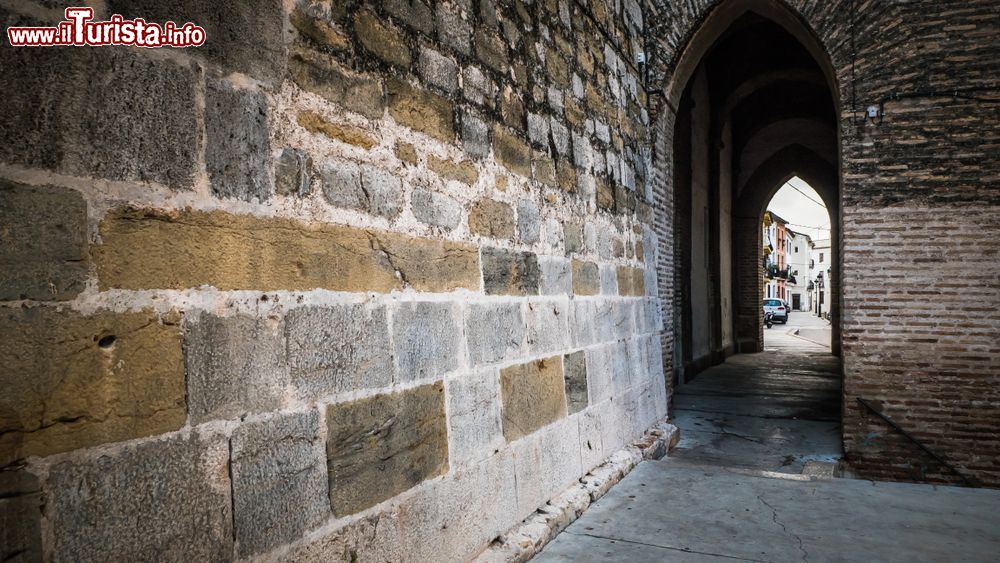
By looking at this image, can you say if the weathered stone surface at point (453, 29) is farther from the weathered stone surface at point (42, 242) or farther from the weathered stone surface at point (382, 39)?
the weathered stone surface at point (42, 242)

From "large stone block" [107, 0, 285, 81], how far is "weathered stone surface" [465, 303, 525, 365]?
1.12 metres

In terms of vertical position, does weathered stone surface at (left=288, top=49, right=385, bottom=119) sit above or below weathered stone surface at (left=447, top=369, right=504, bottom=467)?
above

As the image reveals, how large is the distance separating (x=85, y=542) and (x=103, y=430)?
20 cm

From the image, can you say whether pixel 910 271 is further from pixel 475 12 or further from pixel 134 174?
pixel 134 174

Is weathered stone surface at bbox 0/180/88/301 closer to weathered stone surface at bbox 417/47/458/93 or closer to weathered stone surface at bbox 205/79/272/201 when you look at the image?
weathered stone surface at bbox 205/79/272/201

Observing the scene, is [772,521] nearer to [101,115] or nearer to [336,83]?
[336,83]

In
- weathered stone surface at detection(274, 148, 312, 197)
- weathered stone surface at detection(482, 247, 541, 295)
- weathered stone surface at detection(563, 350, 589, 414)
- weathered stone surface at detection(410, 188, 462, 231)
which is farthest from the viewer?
weathered stone surface at detection(563, 350, 589, 414)

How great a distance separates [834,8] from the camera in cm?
577

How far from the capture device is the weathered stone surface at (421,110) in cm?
193

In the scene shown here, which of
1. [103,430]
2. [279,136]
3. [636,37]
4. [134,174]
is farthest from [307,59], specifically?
[636,37]

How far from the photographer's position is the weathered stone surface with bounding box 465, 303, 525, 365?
2.29 meters

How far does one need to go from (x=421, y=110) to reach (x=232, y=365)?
110cm

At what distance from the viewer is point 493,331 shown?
7.94 feet

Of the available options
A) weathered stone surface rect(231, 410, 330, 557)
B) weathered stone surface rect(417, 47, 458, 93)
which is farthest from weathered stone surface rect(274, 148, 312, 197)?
weathered stone surface rect(417, 47, 458, 93)
